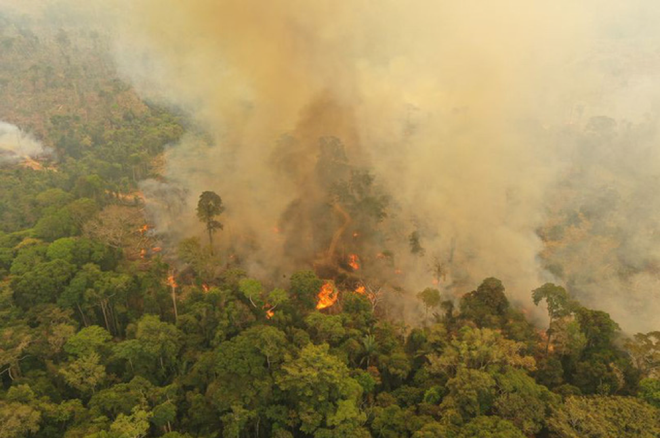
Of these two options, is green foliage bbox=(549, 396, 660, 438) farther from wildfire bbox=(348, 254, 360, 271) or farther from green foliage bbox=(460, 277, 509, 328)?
wildfire bbox=(348, 254, 360, 271)

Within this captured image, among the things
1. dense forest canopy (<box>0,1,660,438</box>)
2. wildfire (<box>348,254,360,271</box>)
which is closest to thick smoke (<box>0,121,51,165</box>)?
dense forest canopy (<box>0,1,660,438</box>)

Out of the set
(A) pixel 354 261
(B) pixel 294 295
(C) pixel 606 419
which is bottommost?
(C) pixel 606 419

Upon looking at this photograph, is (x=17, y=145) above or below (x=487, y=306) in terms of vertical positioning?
above

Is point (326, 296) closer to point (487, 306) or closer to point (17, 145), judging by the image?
point (487, 306)

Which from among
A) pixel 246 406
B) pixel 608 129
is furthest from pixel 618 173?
pixel 246 406

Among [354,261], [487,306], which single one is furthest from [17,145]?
[487,306]
